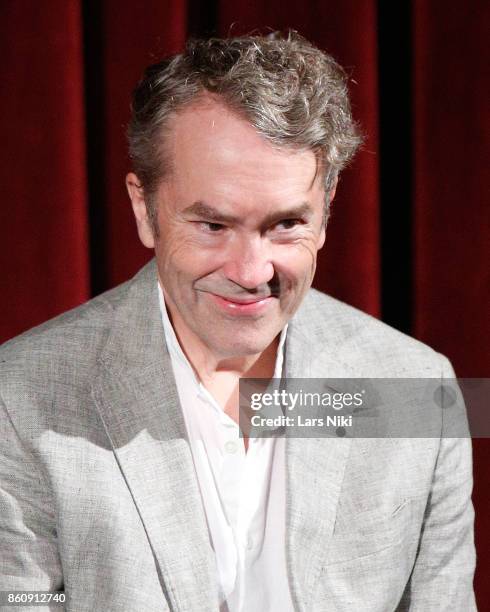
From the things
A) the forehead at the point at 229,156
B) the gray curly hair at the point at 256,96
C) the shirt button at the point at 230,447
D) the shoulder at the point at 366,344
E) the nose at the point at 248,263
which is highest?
the gray curly hair at the point at 256,96

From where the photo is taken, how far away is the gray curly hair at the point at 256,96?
1158 mm

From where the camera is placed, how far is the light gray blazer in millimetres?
1206

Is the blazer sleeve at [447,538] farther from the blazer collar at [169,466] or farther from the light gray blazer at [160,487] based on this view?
the blazer collar at [169,466]

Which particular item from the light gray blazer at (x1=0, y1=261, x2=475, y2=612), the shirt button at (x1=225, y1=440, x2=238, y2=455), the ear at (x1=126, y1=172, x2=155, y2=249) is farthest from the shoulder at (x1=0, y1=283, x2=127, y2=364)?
the shirt button at (x1=225, y1=440, x2=238, y2=455)

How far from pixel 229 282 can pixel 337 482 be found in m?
0.33

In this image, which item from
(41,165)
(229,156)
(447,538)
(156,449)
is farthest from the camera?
(41,165)

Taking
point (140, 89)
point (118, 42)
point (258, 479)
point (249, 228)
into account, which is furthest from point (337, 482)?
point (118, 42)

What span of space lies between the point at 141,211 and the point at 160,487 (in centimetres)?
36


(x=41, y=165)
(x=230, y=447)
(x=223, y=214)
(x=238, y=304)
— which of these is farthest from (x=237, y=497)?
(x=41, y=165)

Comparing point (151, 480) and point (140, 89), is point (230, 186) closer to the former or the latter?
point (140, 89)

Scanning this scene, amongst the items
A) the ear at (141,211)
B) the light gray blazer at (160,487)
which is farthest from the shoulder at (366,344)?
Result: the ear at (141,211)

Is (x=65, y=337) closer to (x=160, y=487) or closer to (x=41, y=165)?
(x=160, y=487)

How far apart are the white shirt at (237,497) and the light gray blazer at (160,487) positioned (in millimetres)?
35

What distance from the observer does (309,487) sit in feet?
4.29
